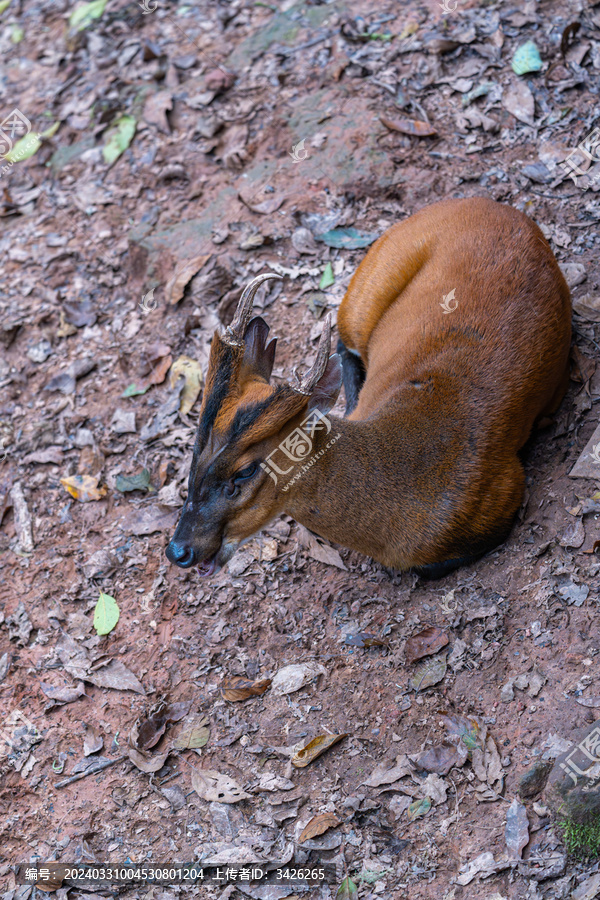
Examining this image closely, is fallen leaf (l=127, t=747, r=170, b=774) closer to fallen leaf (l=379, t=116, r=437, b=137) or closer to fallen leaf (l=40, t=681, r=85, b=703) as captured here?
fallen leaf (l=40, t=681, r=85, b=703)

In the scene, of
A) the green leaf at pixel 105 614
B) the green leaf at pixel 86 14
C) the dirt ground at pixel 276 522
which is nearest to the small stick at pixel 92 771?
the dirt ground at pixel 276 522

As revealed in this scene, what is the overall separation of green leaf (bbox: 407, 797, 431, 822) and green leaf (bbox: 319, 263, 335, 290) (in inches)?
160

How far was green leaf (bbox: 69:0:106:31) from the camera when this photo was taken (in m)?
10.3

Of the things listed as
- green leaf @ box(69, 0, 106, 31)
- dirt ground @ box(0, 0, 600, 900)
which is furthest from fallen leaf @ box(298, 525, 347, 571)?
green leaf @ box(69, 0, 106, 31)

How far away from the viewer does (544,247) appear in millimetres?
4914

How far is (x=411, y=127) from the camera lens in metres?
6.96

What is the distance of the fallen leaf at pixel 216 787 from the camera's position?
13.8ft

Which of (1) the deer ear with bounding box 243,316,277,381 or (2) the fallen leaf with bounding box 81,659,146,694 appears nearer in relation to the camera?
(1) the deer ear with bounding box 243,316,277,381

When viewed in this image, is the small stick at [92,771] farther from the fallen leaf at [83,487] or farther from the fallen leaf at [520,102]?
the fallen leaf at [520,102]

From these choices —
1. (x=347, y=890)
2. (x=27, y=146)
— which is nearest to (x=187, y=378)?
(x=347, y=890)

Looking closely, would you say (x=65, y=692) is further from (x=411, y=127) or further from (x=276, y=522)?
(x=411, y=127)

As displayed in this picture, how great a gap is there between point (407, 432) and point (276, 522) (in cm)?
147

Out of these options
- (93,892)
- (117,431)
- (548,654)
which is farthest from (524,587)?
(117,431)
